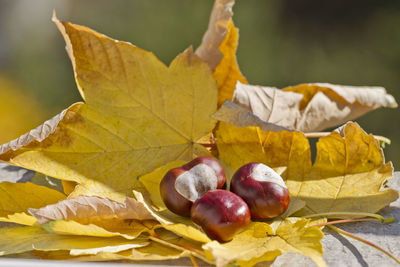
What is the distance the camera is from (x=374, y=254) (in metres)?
0.37

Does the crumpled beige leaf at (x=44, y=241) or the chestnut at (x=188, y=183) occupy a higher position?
the chestnut at (x=188, y=183)

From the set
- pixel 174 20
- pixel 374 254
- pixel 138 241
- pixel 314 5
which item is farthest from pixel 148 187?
pixel 314 5

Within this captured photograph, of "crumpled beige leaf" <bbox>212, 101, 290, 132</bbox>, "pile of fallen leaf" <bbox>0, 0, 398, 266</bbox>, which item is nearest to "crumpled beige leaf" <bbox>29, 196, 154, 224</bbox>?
"pile of fallen leaf" <bbox>0, 0, 398, 266</bbox>

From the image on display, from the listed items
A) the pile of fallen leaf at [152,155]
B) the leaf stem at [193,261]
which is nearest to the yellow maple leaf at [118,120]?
the pile of fallen leaf at [152,155]

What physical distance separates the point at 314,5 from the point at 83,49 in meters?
0.98

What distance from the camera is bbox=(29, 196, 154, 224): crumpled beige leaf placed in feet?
1.11

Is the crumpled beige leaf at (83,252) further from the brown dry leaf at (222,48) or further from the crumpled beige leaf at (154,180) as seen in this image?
the brown dry leaf at (222,48)

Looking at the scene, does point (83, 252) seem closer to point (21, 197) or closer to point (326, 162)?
point (21, 197)

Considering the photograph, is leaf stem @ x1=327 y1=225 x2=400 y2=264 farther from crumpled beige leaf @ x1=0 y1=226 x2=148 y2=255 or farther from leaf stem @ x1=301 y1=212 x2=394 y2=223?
crumpled beige leaf @ x1=0 y1=226 x2=148 y2=255

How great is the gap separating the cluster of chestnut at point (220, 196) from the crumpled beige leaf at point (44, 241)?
5 cm

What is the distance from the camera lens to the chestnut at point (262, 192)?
38cm

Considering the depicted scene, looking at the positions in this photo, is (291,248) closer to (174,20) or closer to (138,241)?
(138,241)

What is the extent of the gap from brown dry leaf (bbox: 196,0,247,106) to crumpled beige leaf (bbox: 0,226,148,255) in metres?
0.23

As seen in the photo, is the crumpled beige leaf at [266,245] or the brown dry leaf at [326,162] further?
the brown dry leaf at [326,162]
